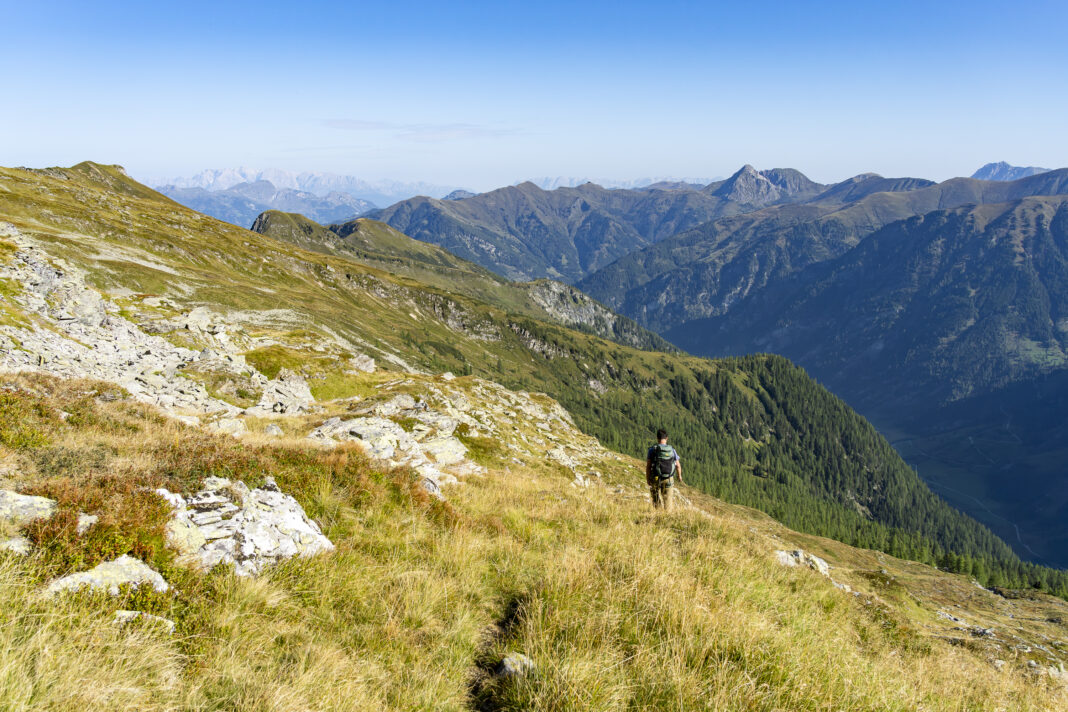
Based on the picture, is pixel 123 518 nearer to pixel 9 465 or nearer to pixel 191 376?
pixel 9 465

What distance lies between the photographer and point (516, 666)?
18.6 ft

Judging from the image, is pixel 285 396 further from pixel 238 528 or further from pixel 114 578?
pixel 114 578

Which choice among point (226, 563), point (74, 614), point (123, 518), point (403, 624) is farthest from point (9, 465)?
point (403, 624)

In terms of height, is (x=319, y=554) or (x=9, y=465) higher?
(x=9, y=465)

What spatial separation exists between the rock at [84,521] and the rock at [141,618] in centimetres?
184

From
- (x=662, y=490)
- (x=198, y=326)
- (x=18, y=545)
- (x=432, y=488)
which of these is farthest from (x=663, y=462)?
(x=198, y=326)

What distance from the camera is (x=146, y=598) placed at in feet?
18.0

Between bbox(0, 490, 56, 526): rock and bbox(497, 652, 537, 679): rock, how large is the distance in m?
6.53

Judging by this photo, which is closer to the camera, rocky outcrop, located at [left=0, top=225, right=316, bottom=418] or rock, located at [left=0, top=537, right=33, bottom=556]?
rock, located at [left=0, top=537, right=33, bottom=556]

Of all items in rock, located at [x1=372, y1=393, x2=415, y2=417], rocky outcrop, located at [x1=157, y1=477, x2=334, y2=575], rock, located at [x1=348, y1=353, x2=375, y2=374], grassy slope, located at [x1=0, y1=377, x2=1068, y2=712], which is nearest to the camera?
grassy slope, located at [x1=0, y1=377, x2=1068, y2=712]

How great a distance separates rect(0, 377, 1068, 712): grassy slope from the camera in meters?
4.59

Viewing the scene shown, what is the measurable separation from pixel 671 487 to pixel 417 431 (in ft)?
64.6

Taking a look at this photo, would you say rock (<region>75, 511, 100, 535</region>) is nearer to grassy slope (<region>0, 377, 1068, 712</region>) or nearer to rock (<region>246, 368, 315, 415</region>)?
grassy slope (<region>0, 377, 1068, 712</region>)

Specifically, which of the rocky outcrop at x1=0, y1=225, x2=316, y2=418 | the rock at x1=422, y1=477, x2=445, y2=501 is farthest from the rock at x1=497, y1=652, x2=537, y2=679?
the rocky outcrop at x1=0, y1=225, x2=316, y2=418
